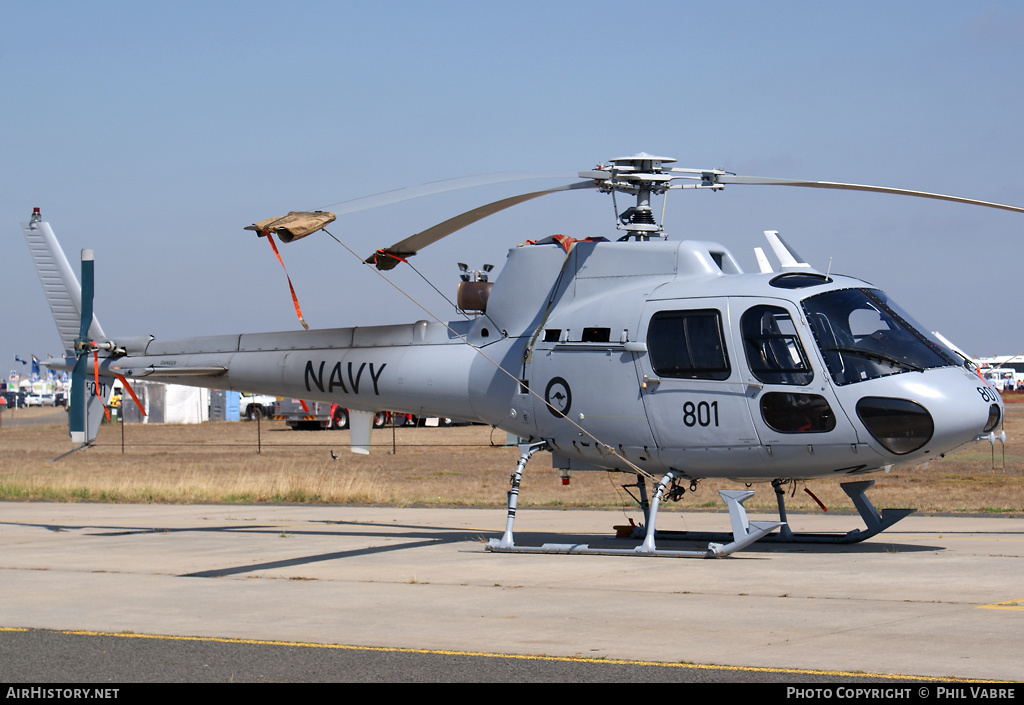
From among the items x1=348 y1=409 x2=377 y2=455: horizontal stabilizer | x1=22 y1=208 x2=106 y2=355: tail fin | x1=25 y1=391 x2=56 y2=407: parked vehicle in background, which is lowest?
x1=25 y1=391 x2=56 y2=407: parked vehicle in background

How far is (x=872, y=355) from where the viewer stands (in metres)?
11.6

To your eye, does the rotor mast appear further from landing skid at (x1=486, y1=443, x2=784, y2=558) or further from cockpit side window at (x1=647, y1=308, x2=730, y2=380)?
landing skid at (x1=486, y1=443, x2=784, y2=558)

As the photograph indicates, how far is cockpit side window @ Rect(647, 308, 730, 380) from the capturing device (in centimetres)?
1227

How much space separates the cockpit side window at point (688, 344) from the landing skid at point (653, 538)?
4.30ft

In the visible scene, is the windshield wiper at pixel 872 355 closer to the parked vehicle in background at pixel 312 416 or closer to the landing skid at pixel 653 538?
the landing skid at pixel 653 538

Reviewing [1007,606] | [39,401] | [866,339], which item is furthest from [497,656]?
[39,401]

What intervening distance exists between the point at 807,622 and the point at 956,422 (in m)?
3.95

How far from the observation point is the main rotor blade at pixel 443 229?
12.7 m

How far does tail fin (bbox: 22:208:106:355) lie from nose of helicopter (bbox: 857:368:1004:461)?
11980 mm

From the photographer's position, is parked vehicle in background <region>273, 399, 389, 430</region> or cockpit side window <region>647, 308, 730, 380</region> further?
parked vehicle in background <region>273, 399, 389, 430</region>

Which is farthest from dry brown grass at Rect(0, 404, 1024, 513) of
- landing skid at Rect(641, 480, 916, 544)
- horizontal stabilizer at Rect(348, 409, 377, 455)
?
horizontal stabilizer at Rect(348, 409, 377, 455)

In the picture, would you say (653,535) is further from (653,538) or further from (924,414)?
(924,414)

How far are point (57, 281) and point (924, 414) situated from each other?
13.2 meters
